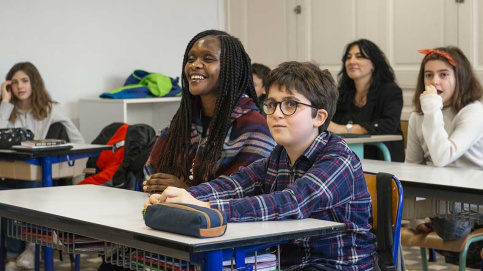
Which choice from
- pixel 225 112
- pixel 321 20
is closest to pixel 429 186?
pixel 225 112

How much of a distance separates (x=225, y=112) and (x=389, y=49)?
3.51 meters

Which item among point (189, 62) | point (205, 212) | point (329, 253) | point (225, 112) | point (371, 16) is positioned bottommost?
point (329, 253)

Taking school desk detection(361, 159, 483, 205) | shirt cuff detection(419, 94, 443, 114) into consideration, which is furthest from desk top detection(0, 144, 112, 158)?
shirt cuff detection(419, 94, 443, 114)

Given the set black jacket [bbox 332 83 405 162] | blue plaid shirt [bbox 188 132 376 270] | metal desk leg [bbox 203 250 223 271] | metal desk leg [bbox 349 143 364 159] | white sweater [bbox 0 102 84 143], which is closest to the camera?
metal desk leg [bbox 203 250 223 271]

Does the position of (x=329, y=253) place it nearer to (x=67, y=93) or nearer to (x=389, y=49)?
(x=389, y=49)

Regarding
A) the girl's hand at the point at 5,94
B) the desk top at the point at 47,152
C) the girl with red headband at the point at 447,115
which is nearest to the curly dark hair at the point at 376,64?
the girl with red headband at the point at 447,115

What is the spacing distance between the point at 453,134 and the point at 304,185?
1.58 meters

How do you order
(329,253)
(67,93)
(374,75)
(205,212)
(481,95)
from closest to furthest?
1. (205,212)
2. (329,253)
3. (481,95)
4. (374,75)
5. (67,93)

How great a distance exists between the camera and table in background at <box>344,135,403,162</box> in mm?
4152

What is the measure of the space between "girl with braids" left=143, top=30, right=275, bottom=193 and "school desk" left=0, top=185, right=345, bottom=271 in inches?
8.7

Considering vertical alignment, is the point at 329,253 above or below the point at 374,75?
below

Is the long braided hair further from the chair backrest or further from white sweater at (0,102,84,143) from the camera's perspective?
white sweater at (0,102,84,143)

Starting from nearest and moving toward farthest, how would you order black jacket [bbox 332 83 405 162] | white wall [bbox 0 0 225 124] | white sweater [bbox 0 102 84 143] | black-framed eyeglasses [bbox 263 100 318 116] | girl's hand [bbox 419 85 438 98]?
black-framed eyeglasses [bbox 263 100 318 116], girl's hand [bbox 419 85 438 98], black jacket [bbox 332 83 405 162], white sweater [bbox 0 102 84 143], white wall [bbox 0 0 225 124]

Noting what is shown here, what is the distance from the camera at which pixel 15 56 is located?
5863 millimetres
